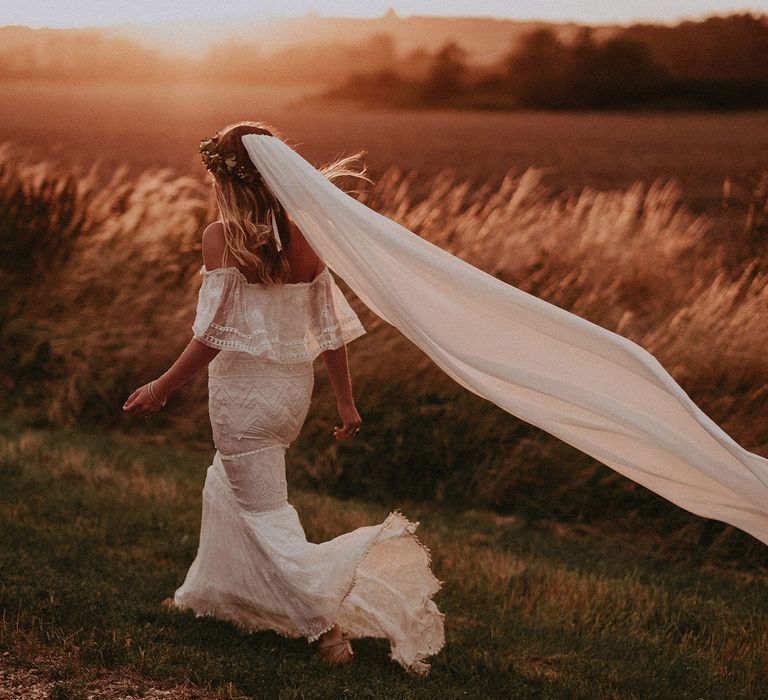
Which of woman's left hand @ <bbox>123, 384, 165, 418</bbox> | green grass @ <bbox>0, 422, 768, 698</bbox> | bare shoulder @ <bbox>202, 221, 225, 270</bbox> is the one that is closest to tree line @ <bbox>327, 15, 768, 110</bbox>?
green grass @ <bbox>0, 422, 768, 698</bbox>

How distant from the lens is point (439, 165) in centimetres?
2155

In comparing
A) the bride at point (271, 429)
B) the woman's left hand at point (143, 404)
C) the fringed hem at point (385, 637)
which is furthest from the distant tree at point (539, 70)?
the woman's left hand at point (143, 404)

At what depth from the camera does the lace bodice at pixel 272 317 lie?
3.48 m

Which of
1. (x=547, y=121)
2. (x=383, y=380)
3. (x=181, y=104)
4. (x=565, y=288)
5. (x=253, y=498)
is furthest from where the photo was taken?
(x=181, y=104)

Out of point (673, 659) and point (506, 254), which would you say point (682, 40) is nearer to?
point (506, 254)

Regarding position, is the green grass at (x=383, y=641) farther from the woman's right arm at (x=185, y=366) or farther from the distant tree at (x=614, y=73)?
the distant tree at (x=614, y=73)

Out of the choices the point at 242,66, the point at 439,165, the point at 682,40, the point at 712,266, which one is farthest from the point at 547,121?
the point at 712,266

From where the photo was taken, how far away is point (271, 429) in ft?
12.0

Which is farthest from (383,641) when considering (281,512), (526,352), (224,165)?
(224,165)

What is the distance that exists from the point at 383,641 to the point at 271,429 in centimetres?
103

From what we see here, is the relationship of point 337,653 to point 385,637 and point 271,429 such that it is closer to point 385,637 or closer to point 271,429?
point 385,637

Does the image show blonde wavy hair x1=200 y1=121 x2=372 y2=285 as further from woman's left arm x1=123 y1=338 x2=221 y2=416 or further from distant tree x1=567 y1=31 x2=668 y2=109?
distant tree x1=567 y1=31 x2=668 y2=109

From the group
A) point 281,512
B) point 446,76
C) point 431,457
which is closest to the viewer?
point 281,512

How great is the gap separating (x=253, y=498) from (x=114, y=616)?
83 centimetres
